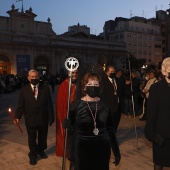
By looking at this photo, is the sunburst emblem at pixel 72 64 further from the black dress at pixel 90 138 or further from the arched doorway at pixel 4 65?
the arched doorway at pixel 4 65

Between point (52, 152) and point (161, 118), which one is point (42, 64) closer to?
point (52, 152)

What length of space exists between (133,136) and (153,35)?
221 feet

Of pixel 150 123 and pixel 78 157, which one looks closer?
pixel 78 157

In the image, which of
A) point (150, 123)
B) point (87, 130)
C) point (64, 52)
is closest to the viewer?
point (87, 130)

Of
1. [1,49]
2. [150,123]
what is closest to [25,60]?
[1,49]

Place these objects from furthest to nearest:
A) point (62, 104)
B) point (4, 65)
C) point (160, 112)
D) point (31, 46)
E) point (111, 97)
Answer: point (31, 46)
point (4, 65)
point (111, 97)
point (62, 104)
point (160, 112)

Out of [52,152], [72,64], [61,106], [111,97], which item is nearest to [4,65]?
[52,152]

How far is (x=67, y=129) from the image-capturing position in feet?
10.8

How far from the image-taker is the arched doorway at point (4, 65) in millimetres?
43216

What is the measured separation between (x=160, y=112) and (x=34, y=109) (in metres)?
2.76

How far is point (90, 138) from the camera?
319cm

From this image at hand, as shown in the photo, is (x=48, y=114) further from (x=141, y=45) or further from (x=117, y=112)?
(x=141, y=45)

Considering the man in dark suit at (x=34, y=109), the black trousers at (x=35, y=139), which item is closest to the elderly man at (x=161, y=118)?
the man in dark suit at (x=34, y=109)

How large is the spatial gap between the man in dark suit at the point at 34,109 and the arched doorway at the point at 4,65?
39.0 metres
